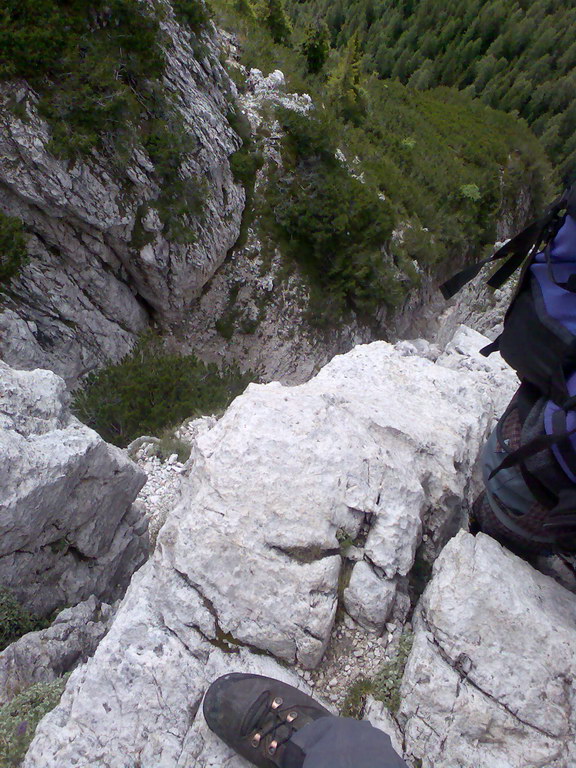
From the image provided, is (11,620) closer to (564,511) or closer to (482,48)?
(564,511)

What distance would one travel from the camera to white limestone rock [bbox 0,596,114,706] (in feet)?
10.0

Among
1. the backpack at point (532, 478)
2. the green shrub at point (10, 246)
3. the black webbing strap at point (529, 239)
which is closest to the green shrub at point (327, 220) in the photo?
the green shrub at point (10, 246)

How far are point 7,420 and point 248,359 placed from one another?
10590mm

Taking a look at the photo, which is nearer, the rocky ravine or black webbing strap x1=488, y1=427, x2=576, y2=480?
black webbing strap x1=488, y1=427, x2=576, y2=480

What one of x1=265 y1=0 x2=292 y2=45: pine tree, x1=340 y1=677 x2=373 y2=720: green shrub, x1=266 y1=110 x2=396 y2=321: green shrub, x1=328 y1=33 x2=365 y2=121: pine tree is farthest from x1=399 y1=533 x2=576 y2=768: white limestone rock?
x1=265 y1=0 x2=292 y2=45: pine tree

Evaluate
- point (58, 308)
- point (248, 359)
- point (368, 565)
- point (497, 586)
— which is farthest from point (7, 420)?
point (248, 359)

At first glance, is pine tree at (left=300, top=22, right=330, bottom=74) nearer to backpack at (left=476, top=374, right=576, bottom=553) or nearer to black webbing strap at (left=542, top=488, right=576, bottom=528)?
backpack at (left=476, top=374, right=576, bottom=553)

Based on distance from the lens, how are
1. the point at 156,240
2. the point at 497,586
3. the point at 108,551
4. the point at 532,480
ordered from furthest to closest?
the point at 156,240 → the point at 108,551 → the point at 497,586 → the point at 532,480

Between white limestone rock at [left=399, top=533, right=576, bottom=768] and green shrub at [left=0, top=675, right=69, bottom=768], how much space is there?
7.19 feet

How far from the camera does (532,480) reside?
7.50 feet

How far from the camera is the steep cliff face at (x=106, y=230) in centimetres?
979

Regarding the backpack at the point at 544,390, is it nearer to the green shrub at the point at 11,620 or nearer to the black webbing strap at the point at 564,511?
the black webbing strap at the point at 564,511

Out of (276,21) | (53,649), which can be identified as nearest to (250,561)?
(53,649)

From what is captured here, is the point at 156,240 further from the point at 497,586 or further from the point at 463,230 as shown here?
the point at 463,230
